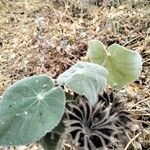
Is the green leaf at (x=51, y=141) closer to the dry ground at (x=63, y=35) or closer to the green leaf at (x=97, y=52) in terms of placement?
the green leaf at (x=97, y=52)

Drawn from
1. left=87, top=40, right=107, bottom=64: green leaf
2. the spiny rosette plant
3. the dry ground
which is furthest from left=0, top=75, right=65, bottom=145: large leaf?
the dry ground

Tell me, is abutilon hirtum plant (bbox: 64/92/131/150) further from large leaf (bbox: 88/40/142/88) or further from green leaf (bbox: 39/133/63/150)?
large leaf (bbox: 88/40/142/88)

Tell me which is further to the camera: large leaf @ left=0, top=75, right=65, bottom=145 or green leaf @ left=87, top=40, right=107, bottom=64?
green leaf @ left=87, top=40, right=107, bottom=64

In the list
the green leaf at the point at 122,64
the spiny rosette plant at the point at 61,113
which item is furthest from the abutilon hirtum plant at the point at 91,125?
the green leaf at the point at 122,64

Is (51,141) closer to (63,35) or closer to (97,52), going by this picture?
(97,52)

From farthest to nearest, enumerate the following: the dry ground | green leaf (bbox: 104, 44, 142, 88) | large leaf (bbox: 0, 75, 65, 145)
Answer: the dry ground
green leaf (bbox: 104, 44, 142, 88)
large leaf (bbox: 0, 75, 65, 145)

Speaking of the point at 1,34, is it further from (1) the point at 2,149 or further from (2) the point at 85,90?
(2) the point at 85,90
